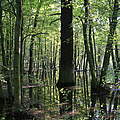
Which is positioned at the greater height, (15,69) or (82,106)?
(15,69)

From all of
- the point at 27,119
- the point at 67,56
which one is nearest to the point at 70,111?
the point at 27,119

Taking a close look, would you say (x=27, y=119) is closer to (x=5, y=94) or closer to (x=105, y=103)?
(x=5, y=94)

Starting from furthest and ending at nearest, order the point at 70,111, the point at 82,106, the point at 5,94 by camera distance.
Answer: the point at 5,94
the point at 82,106
the point at 70,111

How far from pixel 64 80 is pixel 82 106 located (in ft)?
16.5

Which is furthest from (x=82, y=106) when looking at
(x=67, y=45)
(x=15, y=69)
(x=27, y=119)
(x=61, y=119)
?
(x=67, y=45)

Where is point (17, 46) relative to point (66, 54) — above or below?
above

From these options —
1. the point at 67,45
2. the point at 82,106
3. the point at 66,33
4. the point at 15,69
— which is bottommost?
the point at 82,106

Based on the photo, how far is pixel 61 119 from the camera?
5.73m

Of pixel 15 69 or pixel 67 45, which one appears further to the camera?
pixel 67 45

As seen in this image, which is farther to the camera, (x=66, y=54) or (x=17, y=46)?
(x=66, y=54)

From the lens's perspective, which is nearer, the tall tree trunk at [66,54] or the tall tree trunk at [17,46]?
the tall tree trunk at [17,46]

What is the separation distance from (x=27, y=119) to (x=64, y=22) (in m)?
8.36

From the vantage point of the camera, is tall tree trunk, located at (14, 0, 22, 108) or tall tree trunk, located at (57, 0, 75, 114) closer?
tall tree trunk, located at (14, 0, 22, 108)

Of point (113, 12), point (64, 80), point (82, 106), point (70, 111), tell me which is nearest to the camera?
point (70, 111)
